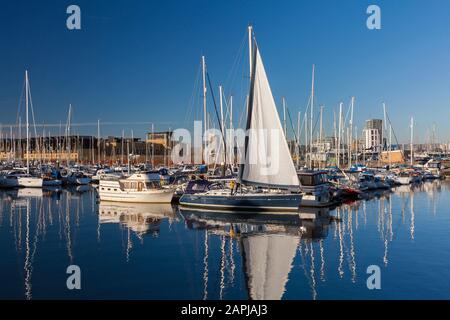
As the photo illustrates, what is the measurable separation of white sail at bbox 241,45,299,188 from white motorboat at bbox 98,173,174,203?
11.1 m

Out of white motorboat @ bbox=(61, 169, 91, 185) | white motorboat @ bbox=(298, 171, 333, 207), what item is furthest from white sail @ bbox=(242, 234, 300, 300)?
white motorboat @ bbox=(61, 169, 91, 185)

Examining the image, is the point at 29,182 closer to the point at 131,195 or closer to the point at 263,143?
the point at 131,195

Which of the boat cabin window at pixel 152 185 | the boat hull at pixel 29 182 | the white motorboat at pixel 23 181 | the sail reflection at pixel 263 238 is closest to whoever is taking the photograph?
the sail reflection at pixel 263 238

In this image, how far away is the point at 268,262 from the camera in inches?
688

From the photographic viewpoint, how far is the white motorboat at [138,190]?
38.0 m

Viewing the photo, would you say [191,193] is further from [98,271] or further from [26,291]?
[26,291]

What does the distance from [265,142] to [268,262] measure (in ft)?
42.1

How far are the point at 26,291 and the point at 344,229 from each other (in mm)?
17584

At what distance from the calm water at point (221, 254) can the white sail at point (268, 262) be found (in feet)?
0.12

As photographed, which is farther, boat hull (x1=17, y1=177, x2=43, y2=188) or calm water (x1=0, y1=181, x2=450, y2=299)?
boat hull (x1=17, y1=177, x2=43, y2=188)

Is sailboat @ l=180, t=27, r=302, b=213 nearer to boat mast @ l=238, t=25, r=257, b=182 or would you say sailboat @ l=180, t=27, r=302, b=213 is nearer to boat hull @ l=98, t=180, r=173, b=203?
boat mast @ l=238, t=25, r=257, b=182

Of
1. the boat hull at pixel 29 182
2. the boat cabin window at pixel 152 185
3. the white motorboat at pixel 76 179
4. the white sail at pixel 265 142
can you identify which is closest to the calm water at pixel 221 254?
the white sail at pixel 265 142

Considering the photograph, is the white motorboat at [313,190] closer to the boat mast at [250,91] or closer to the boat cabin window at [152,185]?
the boat mast at [250,91]

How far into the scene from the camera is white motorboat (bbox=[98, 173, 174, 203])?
38031mm
